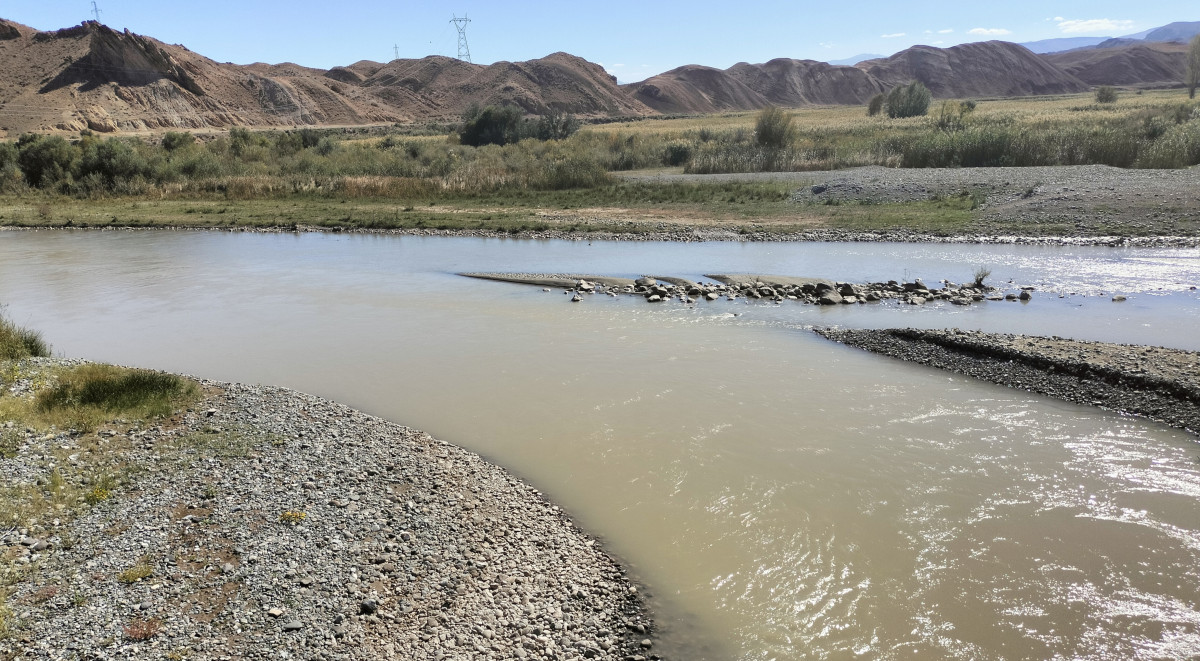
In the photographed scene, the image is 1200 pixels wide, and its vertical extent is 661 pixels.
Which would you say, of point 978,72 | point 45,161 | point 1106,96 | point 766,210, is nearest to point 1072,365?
point 766,210

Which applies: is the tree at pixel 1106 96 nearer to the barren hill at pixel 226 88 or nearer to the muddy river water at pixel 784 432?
the barren hill at pixel 226 88

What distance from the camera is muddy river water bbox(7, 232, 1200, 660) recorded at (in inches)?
219

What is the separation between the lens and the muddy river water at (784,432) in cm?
556

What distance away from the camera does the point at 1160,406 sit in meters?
8.92

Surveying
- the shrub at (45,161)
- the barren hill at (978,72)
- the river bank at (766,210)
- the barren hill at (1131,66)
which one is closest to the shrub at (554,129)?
the river bank at (766,210)

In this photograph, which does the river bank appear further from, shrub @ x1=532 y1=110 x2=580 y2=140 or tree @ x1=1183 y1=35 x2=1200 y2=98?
tree @ x1=1183 y1=35 x2=1200 y2=98

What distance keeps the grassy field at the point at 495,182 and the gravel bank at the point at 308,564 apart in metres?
17.9

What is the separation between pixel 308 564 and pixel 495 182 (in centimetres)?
2925

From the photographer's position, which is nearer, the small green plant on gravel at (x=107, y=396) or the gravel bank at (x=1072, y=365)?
the small green plant on gravel at (x=107, y=396)

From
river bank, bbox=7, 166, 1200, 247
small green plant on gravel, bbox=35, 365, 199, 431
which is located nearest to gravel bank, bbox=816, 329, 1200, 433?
small green plant on gravel, bbox=35, 365, 199, 431

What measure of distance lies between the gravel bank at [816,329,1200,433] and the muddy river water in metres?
0.36

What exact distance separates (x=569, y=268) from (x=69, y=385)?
11.5 metres

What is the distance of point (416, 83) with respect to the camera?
11775 centimetres

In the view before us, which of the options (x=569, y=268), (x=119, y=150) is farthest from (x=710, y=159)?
(x=119, y=150)
